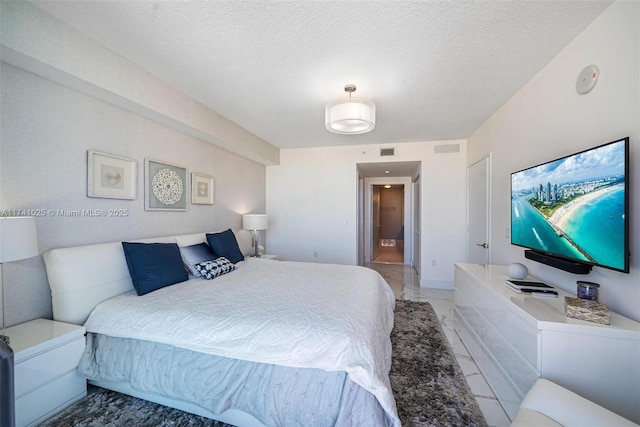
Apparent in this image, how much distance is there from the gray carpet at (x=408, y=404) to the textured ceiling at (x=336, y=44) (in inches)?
97.9

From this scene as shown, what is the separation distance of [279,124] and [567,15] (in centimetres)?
299

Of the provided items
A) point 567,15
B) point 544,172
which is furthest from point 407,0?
point 544,172

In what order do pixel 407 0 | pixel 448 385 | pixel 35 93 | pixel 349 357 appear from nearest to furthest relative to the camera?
pixel 349 357 < pixel 407 0 < pixel 35 93 < pixel 448 385

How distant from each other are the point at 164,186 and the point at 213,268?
110 cm

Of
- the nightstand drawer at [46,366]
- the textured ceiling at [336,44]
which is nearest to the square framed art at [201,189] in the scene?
the textured ceiling at [336,44]

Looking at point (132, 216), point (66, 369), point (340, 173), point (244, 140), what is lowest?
point (66, 369)

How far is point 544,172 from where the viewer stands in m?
1.90

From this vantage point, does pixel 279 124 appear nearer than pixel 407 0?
No

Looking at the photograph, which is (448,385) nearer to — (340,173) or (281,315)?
(281,315)

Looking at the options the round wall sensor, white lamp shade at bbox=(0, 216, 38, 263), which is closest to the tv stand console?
the round wall sensor

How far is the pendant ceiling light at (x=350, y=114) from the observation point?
2.28m

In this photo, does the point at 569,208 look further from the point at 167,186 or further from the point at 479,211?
the point at 167,186

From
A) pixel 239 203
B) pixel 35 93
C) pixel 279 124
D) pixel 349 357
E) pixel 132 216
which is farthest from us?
pixel 239 203

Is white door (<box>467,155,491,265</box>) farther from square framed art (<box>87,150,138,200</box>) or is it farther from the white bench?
square framed art (<box>87,150,138,200</box>)
